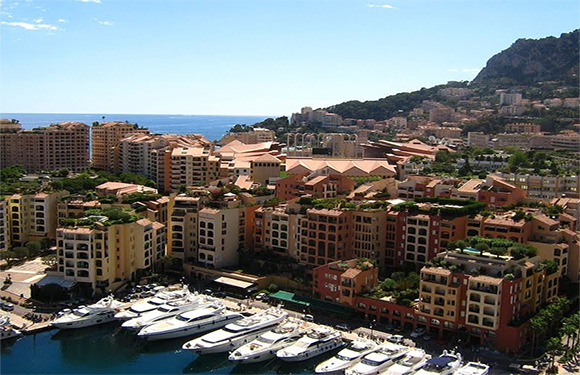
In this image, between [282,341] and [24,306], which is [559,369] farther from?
[24,306]

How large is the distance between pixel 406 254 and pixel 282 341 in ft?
31.3

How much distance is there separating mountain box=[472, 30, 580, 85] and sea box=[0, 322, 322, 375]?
334ft

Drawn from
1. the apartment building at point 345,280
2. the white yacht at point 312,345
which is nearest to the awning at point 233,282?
the apartment building at point 345,280

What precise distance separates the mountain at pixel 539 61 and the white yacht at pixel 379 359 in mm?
99423

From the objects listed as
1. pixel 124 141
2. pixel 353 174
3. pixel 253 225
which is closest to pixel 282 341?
pixel 253 225

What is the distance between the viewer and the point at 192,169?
53062 mm

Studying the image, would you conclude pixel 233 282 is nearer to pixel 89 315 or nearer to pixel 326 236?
pixel 326 236

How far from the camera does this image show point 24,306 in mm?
30078

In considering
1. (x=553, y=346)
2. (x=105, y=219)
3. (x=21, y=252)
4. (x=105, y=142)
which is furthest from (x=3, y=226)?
(x=105, y=142)

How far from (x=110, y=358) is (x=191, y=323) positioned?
3.73 metres

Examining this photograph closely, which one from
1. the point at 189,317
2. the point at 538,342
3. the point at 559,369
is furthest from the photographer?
the point at 189,317

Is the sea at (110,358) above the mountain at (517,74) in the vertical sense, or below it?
below

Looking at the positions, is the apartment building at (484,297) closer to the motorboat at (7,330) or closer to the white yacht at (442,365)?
the white yacht at (442,365)

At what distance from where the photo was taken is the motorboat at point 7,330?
86.5 feet
